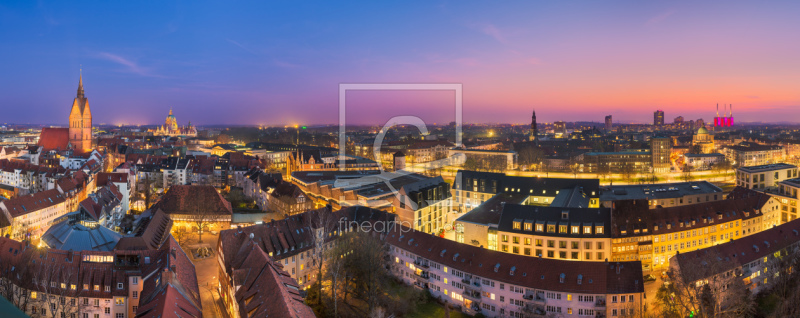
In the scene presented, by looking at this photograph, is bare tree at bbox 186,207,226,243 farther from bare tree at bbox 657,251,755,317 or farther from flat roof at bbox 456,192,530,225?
bare tree at bbox 657,251,755,317

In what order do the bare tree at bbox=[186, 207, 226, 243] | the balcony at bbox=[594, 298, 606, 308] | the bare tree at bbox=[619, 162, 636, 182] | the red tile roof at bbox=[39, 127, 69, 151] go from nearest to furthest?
1. the balcony at bbox=[594, 298, 606, 308]
2. the bare tree at bbox=[186, 207, 226, 243]
3. the bare tree at bbox=[619, 162, 636, 182]
4. the red tile roof at bbox=[39, 127, 69, 151]

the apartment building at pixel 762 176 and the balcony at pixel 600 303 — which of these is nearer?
the balcony at pixel 600 303

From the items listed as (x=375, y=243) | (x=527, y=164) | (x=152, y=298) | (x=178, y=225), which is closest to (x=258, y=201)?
(x=178, y=225)

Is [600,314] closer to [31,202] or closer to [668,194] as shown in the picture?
[668,194]

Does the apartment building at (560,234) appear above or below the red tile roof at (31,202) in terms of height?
below

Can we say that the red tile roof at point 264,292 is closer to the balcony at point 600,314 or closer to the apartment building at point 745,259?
the balcony at point 600,314

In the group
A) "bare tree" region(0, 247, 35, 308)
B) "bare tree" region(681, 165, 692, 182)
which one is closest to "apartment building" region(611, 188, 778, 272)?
"bare tree" region(0, 247, 35, 308)

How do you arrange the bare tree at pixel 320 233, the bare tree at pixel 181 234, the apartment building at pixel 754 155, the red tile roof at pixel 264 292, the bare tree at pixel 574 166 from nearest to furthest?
the red tile roof at pixel 264 292 < the bare tree at pixel 320 233 < the bare tree at pixel 181 234 < the bare tree at pixel 574 166 < the apartment building at pixel 754 155

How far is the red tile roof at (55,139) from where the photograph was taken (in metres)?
88.8

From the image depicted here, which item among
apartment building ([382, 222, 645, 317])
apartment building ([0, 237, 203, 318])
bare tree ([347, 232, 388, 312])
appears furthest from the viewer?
bare tree ([347, 232, 388, 312])

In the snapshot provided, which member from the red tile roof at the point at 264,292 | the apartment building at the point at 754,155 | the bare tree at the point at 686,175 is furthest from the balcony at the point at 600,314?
the apartment building at the point at 754,155

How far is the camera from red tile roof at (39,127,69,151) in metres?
88.8

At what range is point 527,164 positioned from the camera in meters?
89.4

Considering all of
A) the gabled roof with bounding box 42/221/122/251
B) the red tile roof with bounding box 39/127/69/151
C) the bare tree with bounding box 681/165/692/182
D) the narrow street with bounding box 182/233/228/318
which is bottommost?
the narrow street with bounding box 182/233/228/318
